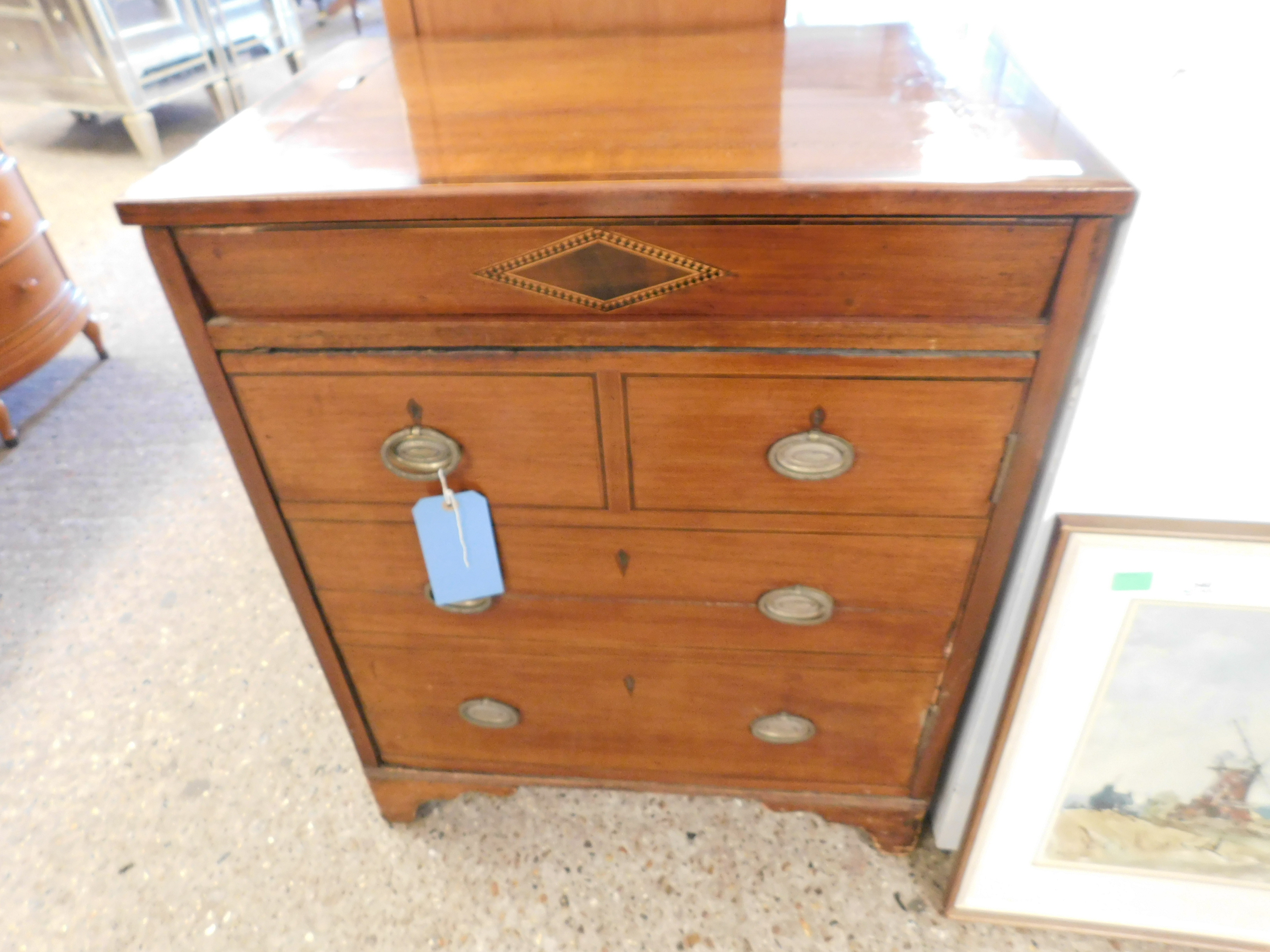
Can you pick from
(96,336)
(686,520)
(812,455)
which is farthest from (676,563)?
(96,336)

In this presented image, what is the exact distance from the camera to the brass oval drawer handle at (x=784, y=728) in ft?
3.35

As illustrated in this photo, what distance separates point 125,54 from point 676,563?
3495mm

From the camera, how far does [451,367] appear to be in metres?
0.75

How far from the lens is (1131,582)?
0.84 m

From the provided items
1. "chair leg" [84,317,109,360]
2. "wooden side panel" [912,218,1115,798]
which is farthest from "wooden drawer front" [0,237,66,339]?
"wooden side panel" [912,218,1115,798]

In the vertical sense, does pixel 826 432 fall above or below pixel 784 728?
above

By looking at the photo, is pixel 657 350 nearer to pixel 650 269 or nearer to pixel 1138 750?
pixel 650 269

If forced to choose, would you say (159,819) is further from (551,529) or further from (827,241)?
(827,241)

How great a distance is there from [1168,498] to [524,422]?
60 cm

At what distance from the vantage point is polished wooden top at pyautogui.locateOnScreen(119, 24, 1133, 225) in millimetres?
619

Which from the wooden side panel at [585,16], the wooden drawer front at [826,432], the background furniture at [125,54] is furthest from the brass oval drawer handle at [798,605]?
the background furniture at [125,54]

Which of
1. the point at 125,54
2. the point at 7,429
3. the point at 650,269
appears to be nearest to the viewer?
the point at 650,269

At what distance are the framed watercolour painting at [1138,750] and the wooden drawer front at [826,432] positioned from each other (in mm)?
141

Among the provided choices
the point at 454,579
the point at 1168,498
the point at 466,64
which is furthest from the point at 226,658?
the point at 1168,498
